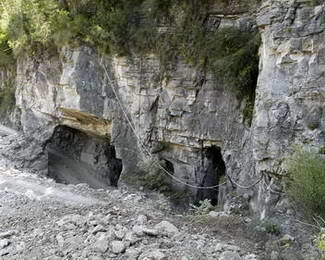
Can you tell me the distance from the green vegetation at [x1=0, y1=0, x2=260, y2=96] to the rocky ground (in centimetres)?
501

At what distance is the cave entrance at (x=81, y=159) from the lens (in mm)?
17656

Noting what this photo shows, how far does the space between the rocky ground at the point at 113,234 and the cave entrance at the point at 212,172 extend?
439cm

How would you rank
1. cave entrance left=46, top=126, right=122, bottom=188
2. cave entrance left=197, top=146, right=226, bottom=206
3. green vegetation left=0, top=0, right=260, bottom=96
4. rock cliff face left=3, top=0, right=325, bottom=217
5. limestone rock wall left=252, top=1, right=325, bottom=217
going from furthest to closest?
cave entrance left=46, top=126, right=122, bottom=188 → cave entrance left=197, top=146, right=226, bottom=206 → green vegetation left=0, top=0, right=260, bottom=96 → rock cliff face left=3, top=0, right=325, bottom=217 → limestone rock wall left=252, top=1, right=325, bottom=217

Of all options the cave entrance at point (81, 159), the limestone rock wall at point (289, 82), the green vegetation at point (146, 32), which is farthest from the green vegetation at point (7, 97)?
the limestone rock wall at point (289, 82)

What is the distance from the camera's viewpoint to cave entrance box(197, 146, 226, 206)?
1346 cm

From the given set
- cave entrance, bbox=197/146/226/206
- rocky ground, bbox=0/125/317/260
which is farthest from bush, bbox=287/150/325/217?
cave entrance, bbox=197/146/226/206

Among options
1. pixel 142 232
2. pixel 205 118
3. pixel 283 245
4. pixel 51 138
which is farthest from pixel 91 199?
pixel 51 138

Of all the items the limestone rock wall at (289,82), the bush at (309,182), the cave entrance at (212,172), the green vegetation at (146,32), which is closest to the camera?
the bush at (309,182)

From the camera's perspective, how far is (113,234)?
288 inches

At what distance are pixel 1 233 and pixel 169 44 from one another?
841 cm

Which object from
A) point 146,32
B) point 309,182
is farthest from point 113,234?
point 146,32

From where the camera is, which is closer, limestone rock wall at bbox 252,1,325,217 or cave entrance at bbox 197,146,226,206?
limestone rock wall at bbox 252,1,325,217

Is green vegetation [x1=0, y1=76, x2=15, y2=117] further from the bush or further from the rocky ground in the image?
the bush

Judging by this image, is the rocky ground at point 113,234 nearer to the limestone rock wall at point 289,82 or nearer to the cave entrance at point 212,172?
the limestone rock wall at point 289,82
